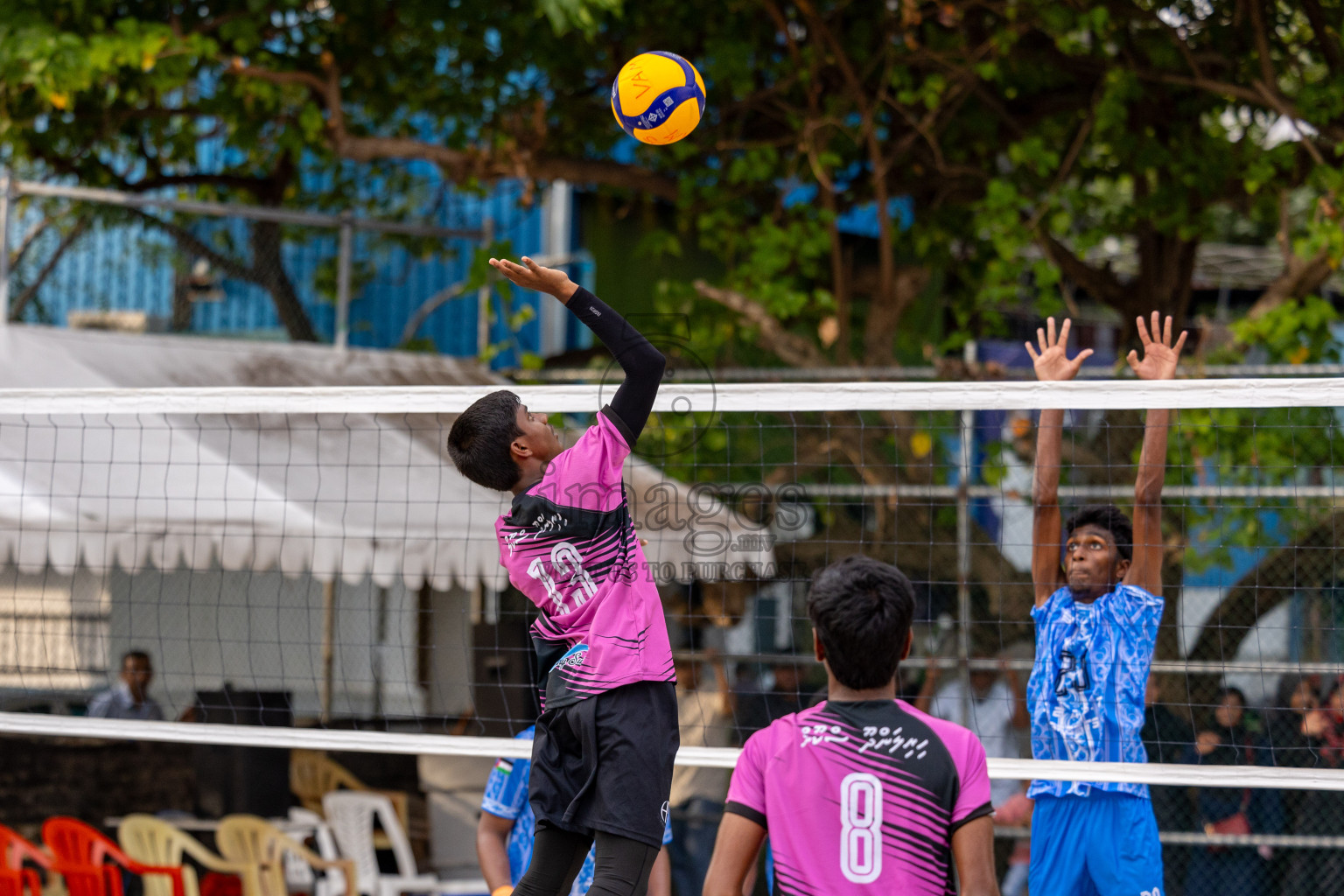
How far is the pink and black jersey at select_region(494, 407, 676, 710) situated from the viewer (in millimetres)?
3209

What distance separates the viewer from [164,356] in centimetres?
808

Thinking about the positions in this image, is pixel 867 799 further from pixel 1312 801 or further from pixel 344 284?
pixel 344 284

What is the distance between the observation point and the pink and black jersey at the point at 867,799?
247 cm

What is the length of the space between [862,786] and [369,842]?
516 centimetres

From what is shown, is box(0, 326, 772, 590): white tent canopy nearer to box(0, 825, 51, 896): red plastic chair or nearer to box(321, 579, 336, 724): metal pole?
box(321, 579, 336, 724): metal pole

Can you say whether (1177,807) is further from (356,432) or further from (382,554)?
(356,432)

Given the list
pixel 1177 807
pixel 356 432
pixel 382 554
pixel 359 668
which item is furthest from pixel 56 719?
pixel 1177 807

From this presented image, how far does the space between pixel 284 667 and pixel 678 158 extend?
4.51m

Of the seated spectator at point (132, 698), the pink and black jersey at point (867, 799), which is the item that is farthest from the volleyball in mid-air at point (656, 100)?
the seated spectator at point (132, 698)

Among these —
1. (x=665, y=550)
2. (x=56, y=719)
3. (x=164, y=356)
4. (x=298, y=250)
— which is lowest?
(x=56, y=719)

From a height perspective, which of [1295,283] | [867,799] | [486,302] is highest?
[486,302]

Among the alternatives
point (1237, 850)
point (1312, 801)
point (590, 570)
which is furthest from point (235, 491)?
point (1312, 801)

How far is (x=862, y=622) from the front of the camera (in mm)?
2557

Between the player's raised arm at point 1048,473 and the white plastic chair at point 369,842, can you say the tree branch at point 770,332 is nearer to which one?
the white plastic chair at point 369,842
